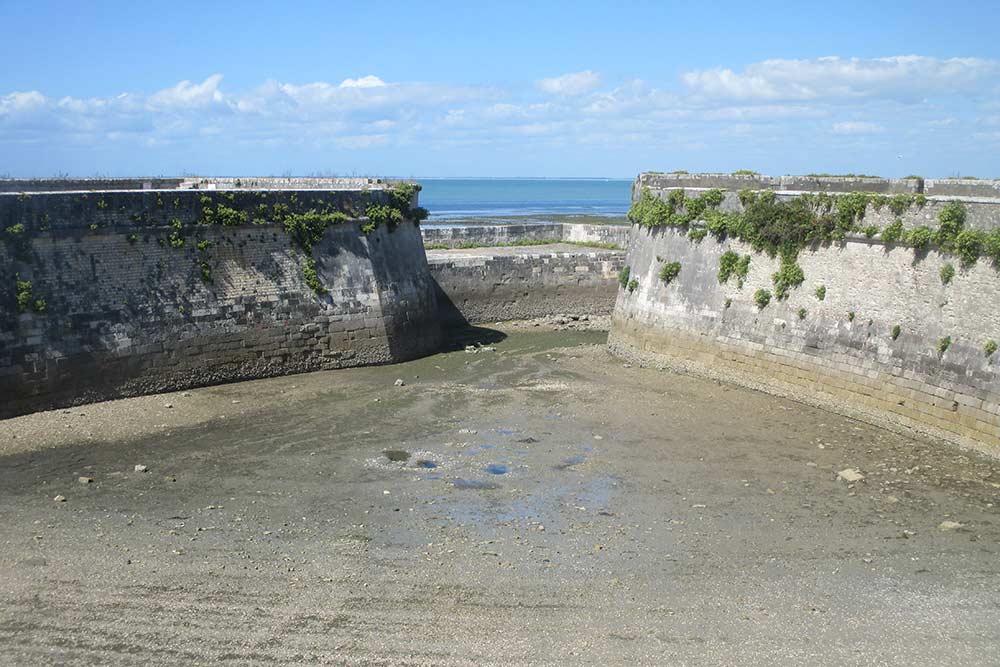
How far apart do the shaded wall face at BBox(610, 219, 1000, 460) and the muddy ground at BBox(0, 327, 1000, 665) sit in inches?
25.9

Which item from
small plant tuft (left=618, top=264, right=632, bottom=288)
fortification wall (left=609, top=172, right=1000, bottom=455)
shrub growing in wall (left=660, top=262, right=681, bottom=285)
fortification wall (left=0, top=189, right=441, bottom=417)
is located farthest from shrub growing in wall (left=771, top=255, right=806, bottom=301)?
fortification wall (left=0, top=189, right=441, bottom=417)

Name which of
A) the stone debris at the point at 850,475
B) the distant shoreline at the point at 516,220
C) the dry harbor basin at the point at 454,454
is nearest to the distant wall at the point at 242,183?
the dry harbor basin at the point at 454,454

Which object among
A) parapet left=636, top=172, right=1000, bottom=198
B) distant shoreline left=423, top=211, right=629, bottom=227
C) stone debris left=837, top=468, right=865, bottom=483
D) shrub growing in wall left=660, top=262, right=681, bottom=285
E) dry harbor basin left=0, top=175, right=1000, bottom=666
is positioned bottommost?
stone debris left=837, top=468, right=865, bottom=483

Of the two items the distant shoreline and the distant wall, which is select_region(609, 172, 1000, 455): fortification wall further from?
the distant shoreline

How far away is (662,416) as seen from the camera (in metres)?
16.3

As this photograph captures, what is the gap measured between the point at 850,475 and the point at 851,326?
164 inches

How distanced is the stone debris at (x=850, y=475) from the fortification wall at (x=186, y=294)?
984cm

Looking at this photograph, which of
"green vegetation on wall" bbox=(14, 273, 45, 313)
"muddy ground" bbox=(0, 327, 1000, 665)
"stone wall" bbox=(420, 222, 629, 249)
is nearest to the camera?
"muddy ground" bbox=(0, 327, 1000, 665)

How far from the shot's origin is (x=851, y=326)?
54.5 feet

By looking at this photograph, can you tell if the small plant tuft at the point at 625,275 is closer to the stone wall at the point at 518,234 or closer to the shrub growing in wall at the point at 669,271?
the shrub growing in wall at the point at 669,271

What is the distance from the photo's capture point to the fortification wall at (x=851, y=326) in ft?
47.7

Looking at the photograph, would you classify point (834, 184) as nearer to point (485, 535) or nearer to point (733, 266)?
point (733, 266)

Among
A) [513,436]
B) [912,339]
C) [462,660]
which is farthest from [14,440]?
[912,339]

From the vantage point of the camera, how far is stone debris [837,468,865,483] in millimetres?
13094
